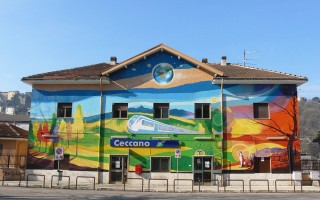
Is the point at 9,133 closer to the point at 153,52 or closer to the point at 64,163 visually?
the point at 64,163

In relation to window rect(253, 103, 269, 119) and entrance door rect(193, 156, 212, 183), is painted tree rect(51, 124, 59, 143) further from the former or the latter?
window rect(253, 103, 269, 119)

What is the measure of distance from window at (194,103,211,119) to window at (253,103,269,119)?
3.69 meters

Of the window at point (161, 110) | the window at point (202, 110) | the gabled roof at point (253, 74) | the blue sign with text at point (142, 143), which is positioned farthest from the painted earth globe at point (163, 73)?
the blue sign with text at point (142, 143)

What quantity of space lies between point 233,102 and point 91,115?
11457 mm

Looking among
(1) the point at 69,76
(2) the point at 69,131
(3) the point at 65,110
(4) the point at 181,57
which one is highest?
(4) the point at 181,57

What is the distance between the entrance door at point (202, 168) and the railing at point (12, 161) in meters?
15.1

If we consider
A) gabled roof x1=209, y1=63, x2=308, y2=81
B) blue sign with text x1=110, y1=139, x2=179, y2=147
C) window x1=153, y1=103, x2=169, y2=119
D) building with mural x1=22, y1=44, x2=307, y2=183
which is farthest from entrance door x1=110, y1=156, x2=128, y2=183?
gabled roof x1=209, y1=63, x2=308, y2=81

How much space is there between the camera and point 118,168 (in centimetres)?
2647

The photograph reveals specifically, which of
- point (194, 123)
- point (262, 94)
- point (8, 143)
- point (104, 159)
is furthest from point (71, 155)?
point (262, 94)

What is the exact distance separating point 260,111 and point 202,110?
4622 millimetres

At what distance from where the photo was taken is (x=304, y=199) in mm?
17500

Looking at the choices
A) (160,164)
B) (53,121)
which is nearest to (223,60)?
(160,164)

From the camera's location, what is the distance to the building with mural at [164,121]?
2608cm

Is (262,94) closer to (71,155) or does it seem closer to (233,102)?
(233,102)
